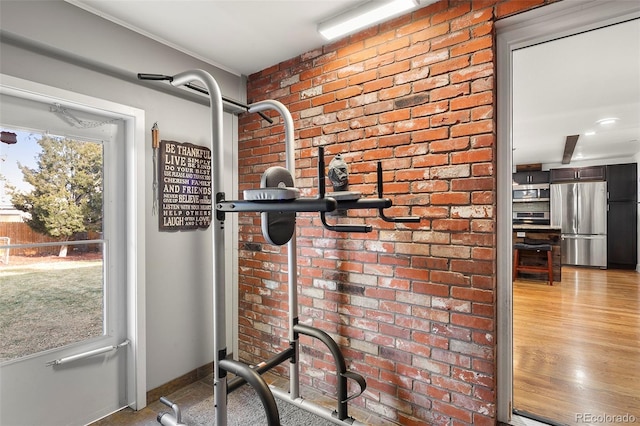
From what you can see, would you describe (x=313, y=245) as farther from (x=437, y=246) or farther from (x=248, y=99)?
(x=248, y=99)

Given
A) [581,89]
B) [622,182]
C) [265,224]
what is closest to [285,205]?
[265,224]

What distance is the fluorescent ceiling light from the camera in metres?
1.80

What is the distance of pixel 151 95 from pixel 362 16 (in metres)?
1.55

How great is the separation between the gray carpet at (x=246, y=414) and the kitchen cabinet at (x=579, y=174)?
27.4 ft

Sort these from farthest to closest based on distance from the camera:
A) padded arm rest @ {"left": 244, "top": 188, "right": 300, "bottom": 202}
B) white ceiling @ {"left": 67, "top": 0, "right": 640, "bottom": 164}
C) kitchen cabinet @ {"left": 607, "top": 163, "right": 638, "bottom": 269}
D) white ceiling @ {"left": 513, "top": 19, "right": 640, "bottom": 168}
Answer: kitchen cabinet @ {"left": 607, "top": 163, "right": 638, "bottom": 269}
white ceiling @ {"left": 513, "top": 19, "right": 640, "bottom": 168}
white ceiling @ {"left": 67, "top": 0, "right": 640, "bottom": 164}
padded arm rest @ {"left": 244, "top": 188, "right": 300, "bottom": 202}

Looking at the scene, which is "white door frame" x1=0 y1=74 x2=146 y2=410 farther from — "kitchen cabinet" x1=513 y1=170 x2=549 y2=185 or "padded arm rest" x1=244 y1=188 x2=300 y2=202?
"kitchen cabinet" x1=513 y1=170 x2=549 y2=185

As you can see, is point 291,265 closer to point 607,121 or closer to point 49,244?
point 49,244

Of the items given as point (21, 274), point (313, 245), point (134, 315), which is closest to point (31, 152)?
point (21, 274)

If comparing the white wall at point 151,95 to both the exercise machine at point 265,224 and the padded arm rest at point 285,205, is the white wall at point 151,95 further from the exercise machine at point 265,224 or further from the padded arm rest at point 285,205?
the padded arm rest at point 285,205

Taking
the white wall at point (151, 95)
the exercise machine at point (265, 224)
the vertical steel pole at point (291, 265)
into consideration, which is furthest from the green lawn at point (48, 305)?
the vertical steel pole at point (291, 265)

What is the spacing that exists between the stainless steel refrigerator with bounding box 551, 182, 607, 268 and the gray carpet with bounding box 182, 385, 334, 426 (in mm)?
7912

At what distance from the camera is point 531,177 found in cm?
800

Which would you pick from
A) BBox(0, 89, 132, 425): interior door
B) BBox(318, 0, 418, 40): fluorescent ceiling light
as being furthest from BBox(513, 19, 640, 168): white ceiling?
BBox(0, 89, 132, 425): interior door

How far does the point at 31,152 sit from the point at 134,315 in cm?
118
